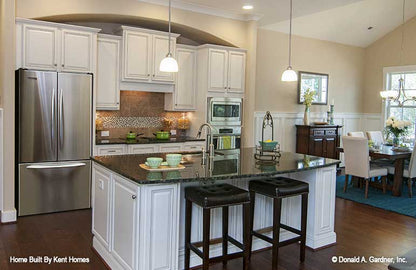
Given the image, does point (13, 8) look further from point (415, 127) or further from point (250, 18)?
point (415, 127)

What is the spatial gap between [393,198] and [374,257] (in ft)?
8.66

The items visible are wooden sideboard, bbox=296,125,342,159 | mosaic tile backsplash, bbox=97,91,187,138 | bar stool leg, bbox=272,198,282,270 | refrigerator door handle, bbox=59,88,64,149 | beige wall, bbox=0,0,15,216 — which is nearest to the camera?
bar stool leg, bbox=272,198,282,270

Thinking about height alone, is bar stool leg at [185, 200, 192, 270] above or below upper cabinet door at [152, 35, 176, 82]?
A: below

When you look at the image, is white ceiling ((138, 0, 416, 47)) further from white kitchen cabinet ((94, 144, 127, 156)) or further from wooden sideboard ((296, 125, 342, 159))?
white kitchen cabinet ((94, 144, 127, 156))

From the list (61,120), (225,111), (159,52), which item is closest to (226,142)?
(225,111)

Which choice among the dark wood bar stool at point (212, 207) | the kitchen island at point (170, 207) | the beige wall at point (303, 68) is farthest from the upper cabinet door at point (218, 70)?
the dark wood bar stool at point (212, 207)

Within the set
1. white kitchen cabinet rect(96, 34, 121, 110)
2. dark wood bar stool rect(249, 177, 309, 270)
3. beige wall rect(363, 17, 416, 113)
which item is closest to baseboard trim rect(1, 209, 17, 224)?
white kitchen cabinet rect(96, 34, 121, 110)

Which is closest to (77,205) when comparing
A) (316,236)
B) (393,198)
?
(316,236)

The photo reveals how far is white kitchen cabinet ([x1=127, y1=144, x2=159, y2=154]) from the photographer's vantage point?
527 cm

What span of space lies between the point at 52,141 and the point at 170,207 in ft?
8.20

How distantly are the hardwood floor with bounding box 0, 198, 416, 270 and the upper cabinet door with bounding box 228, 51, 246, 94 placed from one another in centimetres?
256

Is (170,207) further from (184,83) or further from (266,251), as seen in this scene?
(184,83)

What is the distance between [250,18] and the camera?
20.3 feet
